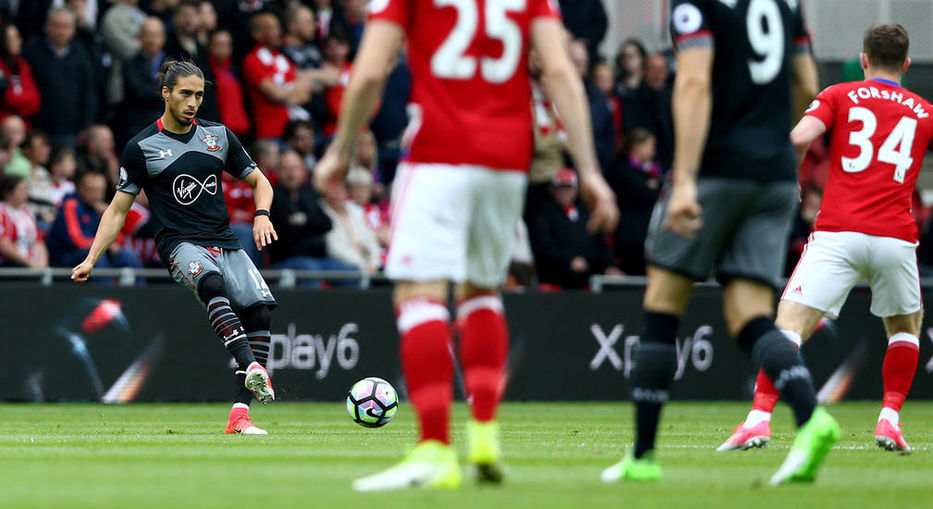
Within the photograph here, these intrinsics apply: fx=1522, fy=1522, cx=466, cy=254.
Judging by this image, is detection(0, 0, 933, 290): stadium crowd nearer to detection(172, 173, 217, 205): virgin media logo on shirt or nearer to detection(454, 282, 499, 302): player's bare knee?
detection(172, 173, 217, 205): virgin media logo on shirt

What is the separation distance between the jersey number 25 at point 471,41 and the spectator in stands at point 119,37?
12.2 meters

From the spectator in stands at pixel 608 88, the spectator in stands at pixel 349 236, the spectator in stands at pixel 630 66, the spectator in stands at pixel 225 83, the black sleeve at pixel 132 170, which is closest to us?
the black sleeve at pixel 132 170

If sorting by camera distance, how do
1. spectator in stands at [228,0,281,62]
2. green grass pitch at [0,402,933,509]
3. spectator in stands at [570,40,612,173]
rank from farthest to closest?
1. spectator in stands at [570,40,612,173]
2. spectator in stands at [228,0,281,62]
3. green grass pitch at [0,402,933,509]

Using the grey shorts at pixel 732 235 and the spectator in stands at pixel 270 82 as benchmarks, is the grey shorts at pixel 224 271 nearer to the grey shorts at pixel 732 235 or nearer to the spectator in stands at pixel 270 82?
the grey shorts at pixel 732 235

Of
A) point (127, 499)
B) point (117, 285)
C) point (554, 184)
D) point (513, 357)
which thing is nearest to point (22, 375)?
point (117, 285)

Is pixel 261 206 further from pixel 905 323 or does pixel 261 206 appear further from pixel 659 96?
pixel 659 96

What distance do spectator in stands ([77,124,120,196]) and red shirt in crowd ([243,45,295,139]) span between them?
1947 mm

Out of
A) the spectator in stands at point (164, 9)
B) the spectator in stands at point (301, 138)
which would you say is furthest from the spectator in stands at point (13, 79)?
the spectator in stands at point (301, 138)

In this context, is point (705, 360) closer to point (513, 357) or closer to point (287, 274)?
point (513, 357)

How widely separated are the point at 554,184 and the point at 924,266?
195 inches

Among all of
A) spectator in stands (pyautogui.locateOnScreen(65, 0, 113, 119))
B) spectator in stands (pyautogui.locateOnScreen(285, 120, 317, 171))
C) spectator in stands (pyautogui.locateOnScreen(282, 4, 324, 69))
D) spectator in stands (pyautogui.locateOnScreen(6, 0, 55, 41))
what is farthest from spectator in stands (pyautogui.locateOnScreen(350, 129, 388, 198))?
spectator in stands (pyautogui.locateOnScreen(6, 0, 55, 41))

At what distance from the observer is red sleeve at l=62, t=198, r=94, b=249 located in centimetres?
1598

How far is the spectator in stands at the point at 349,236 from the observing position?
1731 centimetres

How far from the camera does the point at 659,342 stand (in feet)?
21.4
